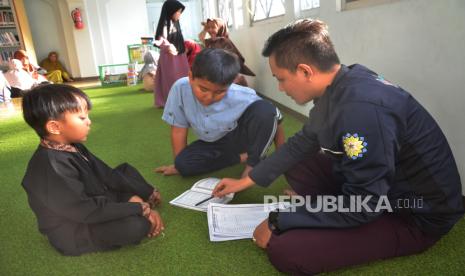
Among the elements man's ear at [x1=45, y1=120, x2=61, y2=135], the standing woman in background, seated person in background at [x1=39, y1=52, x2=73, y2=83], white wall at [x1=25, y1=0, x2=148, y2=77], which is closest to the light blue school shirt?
man's ear at [x1=45, y1=120, x2=61, y2=135]

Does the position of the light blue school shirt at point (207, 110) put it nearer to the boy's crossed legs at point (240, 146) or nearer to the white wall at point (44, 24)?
the boy's crossed legs at point (240, 146)

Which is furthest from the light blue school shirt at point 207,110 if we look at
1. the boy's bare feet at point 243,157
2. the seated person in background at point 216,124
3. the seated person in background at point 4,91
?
the seated person in background at point 4,91

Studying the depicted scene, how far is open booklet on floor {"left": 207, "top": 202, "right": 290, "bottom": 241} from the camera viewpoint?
3.77ft

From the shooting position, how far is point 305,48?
0.90 m

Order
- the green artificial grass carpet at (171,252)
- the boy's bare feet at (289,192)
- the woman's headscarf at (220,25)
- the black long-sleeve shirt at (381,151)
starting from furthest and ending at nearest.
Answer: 1. the woman's headscarf at (220,25)
2. the boy's bare feet at (289,192)
3. the green artificial grass carpet at (171,252)
4. the black long-sleeve shirt at (381,151)

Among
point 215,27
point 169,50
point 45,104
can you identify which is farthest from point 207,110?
point 215,27

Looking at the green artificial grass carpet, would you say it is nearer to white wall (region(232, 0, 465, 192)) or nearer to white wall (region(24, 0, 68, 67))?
white wall (region(232, 0, 465, 192))

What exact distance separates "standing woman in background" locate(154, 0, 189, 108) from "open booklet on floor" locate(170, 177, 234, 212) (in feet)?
7.49

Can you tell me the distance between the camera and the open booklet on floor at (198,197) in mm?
1383

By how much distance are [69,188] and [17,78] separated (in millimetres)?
4748

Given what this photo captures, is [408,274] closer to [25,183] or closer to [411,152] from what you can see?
[411,152]

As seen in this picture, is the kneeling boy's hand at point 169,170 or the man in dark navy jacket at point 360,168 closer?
the man in dark navy jacket at point 360,168

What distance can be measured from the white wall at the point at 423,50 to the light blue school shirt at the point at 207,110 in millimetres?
626

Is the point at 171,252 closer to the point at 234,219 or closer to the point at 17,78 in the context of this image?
the point at 234,219
